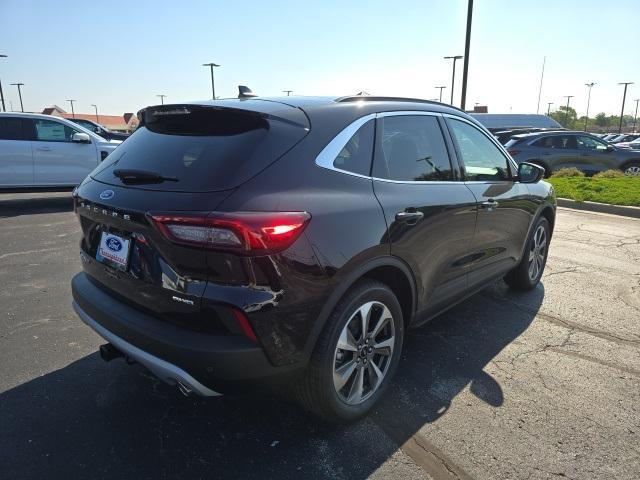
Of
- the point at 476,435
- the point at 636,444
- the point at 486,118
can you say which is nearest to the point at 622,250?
the point at 636,444

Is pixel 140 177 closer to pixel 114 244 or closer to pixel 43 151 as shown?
pixel 114 244

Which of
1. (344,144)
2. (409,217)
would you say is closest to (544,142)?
(409,217)

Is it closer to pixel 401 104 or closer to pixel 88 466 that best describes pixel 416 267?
pixel 401 104

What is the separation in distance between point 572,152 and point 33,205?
550 inches

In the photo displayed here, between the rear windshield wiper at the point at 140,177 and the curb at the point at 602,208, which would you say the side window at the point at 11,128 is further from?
the curb at the point at 602,208

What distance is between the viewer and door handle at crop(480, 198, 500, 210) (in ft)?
11.8

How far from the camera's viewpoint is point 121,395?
2869 mm

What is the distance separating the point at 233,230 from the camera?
2.00 m

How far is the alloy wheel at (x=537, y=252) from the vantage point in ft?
15.6

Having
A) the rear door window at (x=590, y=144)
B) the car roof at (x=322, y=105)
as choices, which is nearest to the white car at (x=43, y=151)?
the car roof at (x=322, y=105)

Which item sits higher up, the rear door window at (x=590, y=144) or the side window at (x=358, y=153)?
the side window at (x=358, y=153)

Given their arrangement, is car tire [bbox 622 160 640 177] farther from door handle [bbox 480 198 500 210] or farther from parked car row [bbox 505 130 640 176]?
door handle [bbox 480 198 500 210]

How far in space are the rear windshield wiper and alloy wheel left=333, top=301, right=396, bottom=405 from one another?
1.16 m

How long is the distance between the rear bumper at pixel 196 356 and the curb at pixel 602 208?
8875 millimetres
